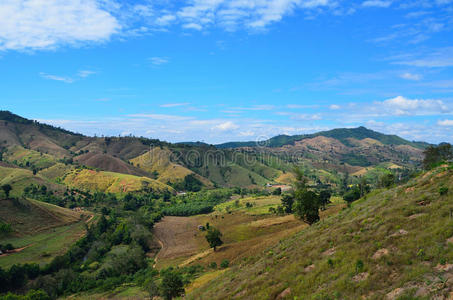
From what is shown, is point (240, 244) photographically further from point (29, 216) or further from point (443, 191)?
point (29, 216)

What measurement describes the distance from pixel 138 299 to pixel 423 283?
2230 inches

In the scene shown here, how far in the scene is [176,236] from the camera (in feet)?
423

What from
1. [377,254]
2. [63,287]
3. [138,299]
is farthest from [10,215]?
[377,254]

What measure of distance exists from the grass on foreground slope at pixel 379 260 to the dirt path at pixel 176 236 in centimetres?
7651

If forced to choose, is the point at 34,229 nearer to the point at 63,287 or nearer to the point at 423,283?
the point at 63,287

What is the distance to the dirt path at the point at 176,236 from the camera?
103 metres

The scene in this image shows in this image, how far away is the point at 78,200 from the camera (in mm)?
180125

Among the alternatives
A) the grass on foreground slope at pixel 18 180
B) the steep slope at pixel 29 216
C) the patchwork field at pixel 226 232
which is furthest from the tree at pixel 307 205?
the grass on foreground slope at pixel 18 180

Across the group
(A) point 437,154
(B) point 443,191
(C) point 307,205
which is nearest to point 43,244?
(C) point 307,205

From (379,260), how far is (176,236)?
4687 inches

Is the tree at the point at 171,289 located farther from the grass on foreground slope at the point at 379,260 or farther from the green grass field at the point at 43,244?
the green grass field at the point at 43,244

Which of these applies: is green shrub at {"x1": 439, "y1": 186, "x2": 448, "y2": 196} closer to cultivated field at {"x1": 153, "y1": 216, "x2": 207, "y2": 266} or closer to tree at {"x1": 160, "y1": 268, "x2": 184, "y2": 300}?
tree at {"x1": 160, "y1": 268, "x2": 184, "y2": 300}

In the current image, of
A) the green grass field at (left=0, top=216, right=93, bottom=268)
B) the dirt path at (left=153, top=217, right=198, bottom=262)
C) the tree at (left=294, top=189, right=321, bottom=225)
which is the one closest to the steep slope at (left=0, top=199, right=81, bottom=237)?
the green grass field at (left=0, top=216, right=93, bottom=268)

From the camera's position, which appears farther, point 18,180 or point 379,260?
point 18,180
